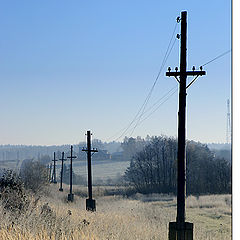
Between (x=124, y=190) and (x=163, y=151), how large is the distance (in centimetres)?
549

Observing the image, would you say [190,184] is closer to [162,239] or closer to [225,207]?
[225,207]

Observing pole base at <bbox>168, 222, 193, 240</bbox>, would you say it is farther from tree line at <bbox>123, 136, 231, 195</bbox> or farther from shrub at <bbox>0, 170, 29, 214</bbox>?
tree line at <bbox>123, 136, 231, 195</bbox>

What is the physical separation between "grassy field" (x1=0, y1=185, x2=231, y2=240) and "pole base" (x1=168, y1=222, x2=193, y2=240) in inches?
56.8

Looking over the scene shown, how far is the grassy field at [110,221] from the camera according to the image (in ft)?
32.1

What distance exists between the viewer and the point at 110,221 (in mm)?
14820

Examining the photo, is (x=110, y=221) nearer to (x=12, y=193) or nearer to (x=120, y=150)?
(x=12, y=193)

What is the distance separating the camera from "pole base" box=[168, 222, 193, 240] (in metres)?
8.76

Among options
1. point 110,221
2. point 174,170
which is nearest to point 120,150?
point 174,170

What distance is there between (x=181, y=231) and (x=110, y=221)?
6281 millimetres

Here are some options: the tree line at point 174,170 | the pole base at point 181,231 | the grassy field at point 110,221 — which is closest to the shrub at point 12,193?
the grassy field at point 110,221

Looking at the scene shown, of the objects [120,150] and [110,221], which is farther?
[120,150]

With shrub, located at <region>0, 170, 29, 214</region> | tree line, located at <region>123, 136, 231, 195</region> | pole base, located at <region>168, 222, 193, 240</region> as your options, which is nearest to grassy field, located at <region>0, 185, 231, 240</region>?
shrub, located at <region>0, 170, 29, 214</region>
